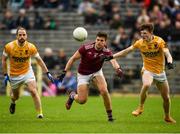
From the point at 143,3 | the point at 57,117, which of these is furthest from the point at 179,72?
the point at 57,117

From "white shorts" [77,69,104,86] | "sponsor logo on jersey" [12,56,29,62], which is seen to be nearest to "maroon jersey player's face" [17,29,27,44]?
"sponsor logo on jersey" [12,56,29,62]

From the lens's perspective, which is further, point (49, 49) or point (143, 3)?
point (143, 3)

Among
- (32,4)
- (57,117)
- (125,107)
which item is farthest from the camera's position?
(32,4)

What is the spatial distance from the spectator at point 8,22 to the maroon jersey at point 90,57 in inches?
710

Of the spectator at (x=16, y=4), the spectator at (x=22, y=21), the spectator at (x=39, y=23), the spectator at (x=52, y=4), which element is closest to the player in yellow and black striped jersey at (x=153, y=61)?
the spectator at (x=22, y=21)

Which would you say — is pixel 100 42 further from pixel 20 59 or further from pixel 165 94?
pixel 20 59

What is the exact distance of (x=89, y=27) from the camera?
35.9m

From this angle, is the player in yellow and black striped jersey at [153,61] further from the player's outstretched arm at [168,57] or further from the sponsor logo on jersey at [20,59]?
the sponsor logo on jersey at [20,59]

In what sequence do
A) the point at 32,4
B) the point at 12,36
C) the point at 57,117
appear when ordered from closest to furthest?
the point at 57,117
the point at 12,36
the point at 32,4

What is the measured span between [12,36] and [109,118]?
17985 mm

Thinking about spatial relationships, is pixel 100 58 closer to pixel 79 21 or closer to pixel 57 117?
pixel 57 117

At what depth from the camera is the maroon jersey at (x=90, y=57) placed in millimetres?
19141

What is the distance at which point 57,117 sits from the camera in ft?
68.3

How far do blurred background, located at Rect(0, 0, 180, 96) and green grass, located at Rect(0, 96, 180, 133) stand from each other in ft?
20.0
